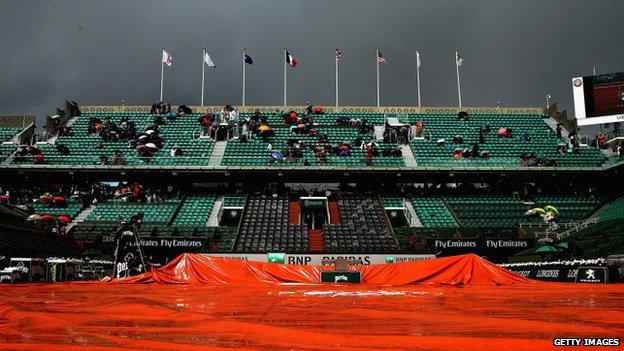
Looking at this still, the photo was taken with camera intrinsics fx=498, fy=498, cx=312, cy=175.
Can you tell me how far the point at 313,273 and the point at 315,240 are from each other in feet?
35.6

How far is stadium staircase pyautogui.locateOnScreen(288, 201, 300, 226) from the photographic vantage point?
33.5 meters

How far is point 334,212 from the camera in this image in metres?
34.8

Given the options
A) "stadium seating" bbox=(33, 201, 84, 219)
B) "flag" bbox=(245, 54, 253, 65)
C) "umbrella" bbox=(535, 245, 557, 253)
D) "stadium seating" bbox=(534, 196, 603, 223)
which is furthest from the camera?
"flag" bbox=(245, 54, 253, 65)

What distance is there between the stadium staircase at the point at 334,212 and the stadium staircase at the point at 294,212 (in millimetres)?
2192

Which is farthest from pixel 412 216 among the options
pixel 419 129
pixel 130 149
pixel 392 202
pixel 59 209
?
pixel 59 209

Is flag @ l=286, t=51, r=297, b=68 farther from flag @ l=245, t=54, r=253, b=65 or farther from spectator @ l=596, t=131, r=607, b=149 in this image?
spectator @ l=596, t=131, r=607, b=149

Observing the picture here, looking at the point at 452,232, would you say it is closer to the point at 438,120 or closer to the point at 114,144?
the point at 438,120

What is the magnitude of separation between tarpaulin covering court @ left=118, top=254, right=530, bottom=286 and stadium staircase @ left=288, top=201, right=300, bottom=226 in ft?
45.0

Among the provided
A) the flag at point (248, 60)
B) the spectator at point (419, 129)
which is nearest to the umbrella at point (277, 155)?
the spectator at point (419, 129)

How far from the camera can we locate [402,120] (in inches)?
1815

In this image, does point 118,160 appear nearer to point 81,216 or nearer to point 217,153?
point 81,216

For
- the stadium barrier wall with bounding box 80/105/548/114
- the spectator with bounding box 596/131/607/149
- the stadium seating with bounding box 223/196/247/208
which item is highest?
the stadium barrier wall with bounding box 80/105/548/114

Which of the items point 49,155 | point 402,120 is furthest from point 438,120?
point 49,155

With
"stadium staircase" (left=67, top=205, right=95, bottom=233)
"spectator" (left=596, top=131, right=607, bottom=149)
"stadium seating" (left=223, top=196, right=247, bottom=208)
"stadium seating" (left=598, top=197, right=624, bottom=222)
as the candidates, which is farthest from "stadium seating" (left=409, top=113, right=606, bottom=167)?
"stadium staircase" (left=67, top=205, right=95, bottom=233)
